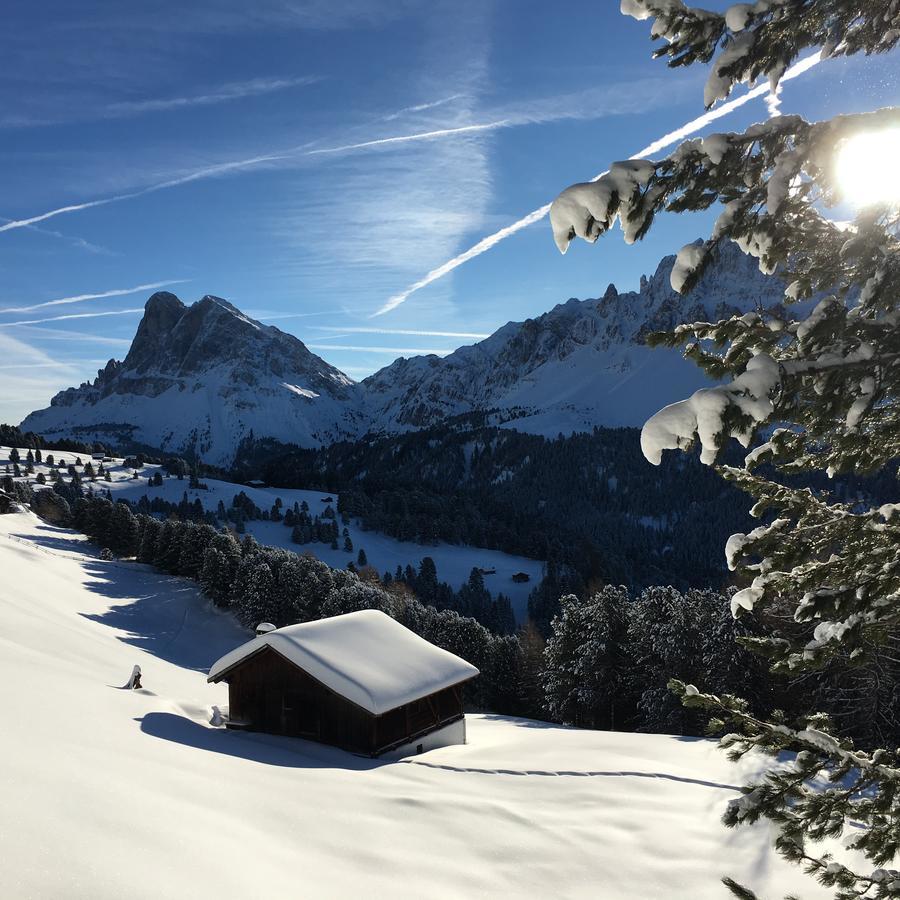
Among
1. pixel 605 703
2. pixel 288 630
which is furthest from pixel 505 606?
→ pixel 288 630

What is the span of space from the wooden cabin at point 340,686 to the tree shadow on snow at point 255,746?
621 millimetres

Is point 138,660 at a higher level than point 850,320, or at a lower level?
lower

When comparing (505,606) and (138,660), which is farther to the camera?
(505,606)

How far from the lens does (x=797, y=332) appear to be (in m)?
3.46

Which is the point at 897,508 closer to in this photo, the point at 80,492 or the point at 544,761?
the point at 544,761

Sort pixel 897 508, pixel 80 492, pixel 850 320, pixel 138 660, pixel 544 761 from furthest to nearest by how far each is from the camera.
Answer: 1. pixel 80 492
2. pixel 138 660
3. pixel 544 761
4. pixel 897 508
5. pixel 850 320

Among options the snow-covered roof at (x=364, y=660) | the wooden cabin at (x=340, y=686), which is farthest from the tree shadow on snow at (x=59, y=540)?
the snow-covered roof at (x=364, y=660)

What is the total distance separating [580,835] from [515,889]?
2.43 meters

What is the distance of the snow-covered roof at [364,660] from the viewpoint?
18.1 meters

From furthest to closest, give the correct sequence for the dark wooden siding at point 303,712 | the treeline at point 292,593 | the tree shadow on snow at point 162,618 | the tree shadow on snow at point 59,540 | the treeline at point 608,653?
the tree shadow on snow at point 59,540
the treeline at point 292,593
the tree shadow on snow at point 162,618
the treeline at point 608,653
the dark wooden siding at point 303,712

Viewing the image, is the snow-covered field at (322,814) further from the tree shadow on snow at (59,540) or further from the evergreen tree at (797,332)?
the tree shadow on snow at (59,540)

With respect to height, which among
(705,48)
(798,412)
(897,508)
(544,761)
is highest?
(705,48)

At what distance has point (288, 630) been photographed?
20.0 meters

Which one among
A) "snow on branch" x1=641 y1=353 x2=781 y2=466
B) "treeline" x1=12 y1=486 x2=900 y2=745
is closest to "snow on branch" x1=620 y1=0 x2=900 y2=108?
"snow on branch" x1=641 y1=353 x2=781 y2=466
